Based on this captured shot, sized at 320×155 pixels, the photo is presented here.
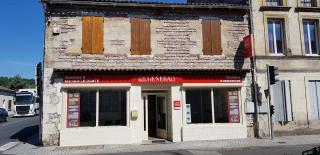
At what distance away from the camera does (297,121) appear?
15250 mm

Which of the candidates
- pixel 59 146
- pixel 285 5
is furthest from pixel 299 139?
pixel 59 146

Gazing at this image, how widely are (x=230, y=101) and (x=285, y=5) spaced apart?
18.2ft

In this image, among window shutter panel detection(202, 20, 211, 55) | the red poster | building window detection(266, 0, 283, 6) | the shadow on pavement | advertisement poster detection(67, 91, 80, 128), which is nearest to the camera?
advertisement poster detection(67, 91, 80, 128)

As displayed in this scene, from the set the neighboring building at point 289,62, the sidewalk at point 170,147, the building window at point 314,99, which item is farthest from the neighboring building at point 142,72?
the building window at point 314,99

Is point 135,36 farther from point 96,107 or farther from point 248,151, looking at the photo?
point 248,151

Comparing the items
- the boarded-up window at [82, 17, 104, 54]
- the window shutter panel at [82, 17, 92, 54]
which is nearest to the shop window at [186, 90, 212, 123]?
the boarded-up window at [82, 17, 104, 54]

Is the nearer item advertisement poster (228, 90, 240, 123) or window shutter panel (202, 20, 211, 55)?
advertisement poster (228, 90, 240, 123)

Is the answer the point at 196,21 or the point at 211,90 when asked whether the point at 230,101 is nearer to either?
the point at 211,90

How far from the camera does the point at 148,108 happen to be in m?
15.3

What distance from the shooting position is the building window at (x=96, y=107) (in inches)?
537

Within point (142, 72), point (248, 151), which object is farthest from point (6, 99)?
point (248, 151)

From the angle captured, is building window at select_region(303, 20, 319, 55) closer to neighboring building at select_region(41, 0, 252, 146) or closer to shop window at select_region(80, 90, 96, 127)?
neighboring building at select_region(41, 0, 252, 146)

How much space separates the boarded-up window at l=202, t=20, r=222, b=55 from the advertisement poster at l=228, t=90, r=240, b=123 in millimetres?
2013

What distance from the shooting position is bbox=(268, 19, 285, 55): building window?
15.6m
